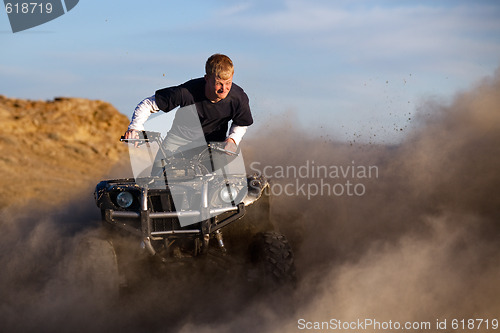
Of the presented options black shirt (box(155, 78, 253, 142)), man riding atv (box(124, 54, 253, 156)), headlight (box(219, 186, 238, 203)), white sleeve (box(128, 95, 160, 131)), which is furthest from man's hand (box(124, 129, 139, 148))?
headlight (box(219, 186, 238, 203))

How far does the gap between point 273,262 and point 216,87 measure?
6.50 feet

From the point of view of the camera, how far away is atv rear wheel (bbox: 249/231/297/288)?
7.29 metres

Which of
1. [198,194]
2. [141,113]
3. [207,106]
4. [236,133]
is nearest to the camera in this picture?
[198,194]

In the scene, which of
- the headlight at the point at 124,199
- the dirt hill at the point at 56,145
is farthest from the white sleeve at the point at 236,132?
the dirt hill at the point at 56,145

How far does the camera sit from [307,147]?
45.8ft

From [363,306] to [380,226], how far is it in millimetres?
3162

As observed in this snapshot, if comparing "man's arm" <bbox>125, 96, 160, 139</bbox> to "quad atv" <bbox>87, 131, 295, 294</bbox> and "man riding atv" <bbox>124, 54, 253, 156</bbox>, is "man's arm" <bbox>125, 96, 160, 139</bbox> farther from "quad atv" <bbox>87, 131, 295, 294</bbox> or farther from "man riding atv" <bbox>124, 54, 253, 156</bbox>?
"quad atv" <bbox>87, 131, 295, 294</bbox>

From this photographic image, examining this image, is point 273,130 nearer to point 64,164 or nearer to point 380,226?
point 380,226

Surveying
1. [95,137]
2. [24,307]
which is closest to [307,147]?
[24,307]

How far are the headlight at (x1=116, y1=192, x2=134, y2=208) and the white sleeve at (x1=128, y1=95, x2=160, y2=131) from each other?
2.34 ft

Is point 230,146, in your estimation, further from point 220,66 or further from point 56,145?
point 56,145

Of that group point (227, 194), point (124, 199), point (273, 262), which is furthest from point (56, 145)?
point (273, 262)

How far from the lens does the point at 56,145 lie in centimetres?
2202

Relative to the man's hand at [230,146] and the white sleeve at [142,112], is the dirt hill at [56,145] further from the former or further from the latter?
the man's hand at [230,146]
